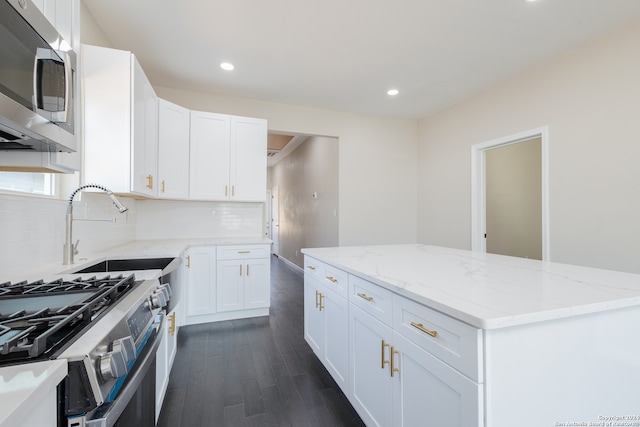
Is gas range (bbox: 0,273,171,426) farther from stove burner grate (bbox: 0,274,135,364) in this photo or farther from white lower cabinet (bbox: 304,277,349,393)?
white lower cabinet (bbox: 304,277,349,393)

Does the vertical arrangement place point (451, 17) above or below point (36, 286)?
above

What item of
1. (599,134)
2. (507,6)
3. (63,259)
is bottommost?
(63,259)

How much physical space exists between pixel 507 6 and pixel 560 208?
1852 mm

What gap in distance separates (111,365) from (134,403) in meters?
0.34

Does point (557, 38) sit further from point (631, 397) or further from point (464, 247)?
point (631, 397)

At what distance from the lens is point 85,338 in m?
0.64

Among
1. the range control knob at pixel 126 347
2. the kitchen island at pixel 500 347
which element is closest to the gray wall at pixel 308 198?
the kitchen island at pixel 500 347

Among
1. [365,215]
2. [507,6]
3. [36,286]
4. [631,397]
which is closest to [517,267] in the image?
[631,397]

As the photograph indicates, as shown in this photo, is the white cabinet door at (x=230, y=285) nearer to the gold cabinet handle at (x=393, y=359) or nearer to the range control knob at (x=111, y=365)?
the gold cabinet handle at (x=393, y=359)

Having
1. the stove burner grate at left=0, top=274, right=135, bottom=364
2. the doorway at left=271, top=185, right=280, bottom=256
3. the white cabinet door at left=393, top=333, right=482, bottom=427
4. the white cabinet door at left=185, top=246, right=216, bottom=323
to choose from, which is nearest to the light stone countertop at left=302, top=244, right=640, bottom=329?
the white cabinet door at left=393, top=333, right=482, bottom=427

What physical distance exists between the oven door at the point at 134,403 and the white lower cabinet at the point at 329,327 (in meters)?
0.96

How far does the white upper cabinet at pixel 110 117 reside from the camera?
193cm

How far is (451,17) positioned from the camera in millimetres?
2191

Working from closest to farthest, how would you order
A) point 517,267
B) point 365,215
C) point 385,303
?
1. point 385,303
2. point 517,267
3. point 365,215
